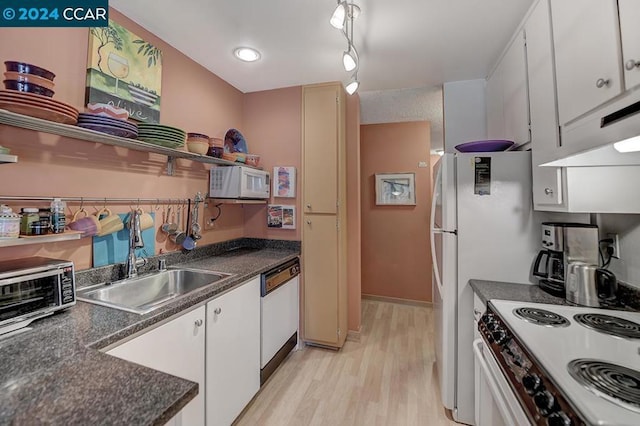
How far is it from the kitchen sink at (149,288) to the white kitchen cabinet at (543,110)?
182 cm

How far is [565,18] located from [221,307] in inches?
85.1

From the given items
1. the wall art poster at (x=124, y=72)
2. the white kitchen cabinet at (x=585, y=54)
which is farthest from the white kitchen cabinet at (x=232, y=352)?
the white kitchen cabinet at (x=585, y=54)

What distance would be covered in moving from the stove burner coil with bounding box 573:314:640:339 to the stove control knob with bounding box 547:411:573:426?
544mm

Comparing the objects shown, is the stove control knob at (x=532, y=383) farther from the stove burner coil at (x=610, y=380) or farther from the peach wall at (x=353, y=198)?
the peach wall at (x=353, y=198)

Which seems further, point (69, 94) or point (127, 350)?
point (69, 94)

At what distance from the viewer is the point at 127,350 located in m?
0.97

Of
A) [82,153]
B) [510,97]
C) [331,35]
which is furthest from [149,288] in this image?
[510,97]

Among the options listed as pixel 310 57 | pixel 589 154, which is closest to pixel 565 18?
pixel 589 154

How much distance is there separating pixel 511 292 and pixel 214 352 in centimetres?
163

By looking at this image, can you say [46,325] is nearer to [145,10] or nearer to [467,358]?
[145,10]

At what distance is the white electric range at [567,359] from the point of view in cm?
63

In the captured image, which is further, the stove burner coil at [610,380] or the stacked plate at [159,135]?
the stacked plate at [159,135]

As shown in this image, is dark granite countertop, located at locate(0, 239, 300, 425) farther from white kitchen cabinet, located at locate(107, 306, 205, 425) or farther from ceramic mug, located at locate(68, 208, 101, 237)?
ceramic mug, located at locate(68, 208, 101, 237)

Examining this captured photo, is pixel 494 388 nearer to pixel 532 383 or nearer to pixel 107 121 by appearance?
pixel 532 383
